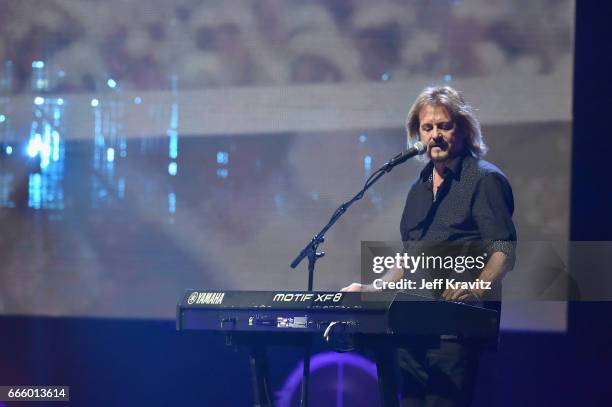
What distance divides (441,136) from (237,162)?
58.4 inches

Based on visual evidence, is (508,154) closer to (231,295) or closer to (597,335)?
(597,335)

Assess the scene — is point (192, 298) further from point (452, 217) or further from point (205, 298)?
point (452, 217)

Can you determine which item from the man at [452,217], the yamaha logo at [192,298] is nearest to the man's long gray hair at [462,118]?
the man at [452,217]

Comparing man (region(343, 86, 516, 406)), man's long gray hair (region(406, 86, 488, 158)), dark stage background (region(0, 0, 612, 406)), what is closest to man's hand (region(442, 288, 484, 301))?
man (region(343, 86, 516, 406))

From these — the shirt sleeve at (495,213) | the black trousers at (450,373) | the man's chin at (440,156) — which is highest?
the man's chin at (440,156)

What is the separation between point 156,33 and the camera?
425 cm

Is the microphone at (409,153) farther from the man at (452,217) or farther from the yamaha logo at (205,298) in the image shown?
the yamaha logo at (205,298)

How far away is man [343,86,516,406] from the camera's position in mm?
2654

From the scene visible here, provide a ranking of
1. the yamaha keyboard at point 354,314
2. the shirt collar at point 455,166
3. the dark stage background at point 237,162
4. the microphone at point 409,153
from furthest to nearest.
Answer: the dark stage background at point 237,162, the shirt collar at point 455,166, the microphone at point 409,153, the yamaha keyboard at point 354,314

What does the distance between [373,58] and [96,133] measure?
1.50m

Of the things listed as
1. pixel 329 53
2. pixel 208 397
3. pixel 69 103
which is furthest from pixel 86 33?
pixel 208 397

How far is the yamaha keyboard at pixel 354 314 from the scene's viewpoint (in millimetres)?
2416

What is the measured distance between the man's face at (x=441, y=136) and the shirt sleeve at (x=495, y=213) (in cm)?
20

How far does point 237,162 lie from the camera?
4.18 meters
